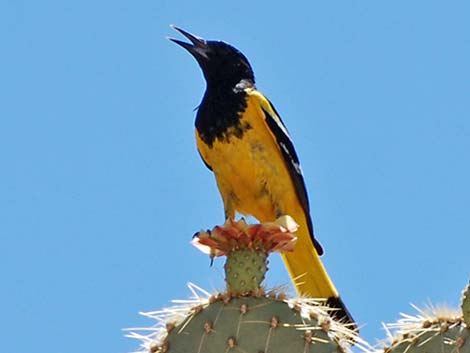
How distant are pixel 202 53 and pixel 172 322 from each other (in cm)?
357

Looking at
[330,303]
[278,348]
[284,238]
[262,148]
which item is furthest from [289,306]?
[262,148]

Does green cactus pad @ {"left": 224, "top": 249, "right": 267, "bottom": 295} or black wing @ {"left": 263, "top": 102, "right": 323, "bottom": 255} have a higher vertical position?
black wing @ {"left": 263, "top": 102, "right": 323, "bottom": 255}

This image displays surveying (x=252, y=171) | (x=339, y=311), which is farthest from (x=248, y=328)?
(x=252, y=171)

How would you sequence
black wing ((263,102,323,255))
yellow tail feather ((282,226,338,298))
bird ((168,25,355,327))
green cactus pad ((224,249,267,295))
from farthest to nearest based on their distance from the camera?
black wing ((263,102,323,255)) < bird ((168,25,355,327)) < yellow tail feather ((282,226,338,298)) < green cactus pad ((224,249,267,295))

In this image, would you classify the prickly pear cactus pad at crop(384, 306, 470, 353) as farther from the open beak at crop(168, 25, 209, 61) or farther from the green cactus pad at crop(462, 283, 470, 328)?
the open beak at crop(168, 25, 209, 61)

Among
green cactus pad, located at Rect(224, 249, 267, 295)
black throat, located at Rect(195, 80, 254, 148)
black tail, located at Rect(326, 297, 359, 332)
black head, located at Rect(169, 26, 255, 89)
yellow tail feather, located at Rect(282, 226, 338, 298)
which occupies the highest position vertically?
black head, located at Rect(169, 26, 255, 89)

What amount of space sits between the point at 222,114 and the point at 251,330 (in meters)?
3.04

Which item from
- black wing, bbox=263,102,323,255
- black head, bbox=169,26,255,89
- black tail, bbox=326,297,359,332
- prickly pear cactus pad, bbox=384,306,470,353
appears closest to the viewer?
prickly pear cactus pad, bbox=384,306,470,353

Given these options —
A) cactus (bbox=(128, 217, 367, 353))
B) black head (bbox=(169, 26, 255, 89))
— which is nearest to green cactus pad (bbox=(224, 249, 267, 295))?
cactus (bbox=(128, 217, 367, 353))

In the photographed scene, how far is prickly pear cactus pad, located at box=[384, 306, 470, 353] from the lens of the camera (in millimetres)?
2848

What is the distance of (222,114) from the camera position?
595 cm

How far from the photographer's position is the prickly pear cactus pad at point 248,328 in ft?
9.82

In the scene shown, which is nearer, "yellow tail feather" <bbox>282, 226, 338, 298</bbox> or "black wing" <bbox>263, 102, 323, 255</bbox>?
"yellow tail feather" <bbox>282, 226, 338, 298</bbox>

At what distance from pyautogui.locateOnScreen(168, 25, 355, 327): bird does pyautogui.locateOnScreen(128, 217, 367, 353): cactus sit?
2.38 meters
